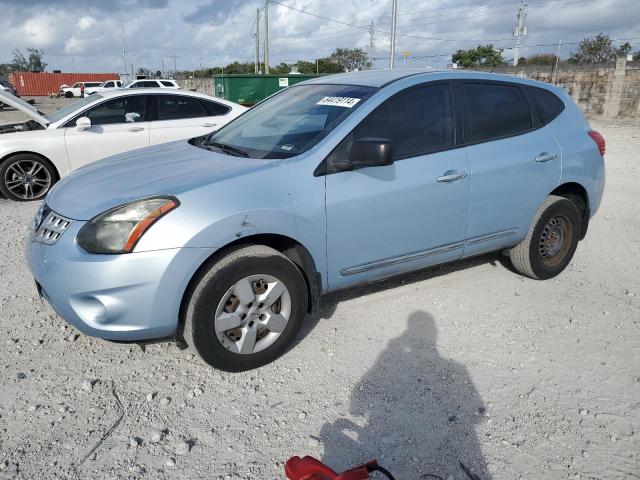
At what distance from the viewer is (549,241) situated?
445cm

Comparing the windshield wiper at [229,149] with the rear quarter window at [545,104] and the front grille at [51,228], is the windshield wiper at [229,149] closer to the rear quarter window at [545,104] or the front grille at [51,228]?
the front grille at [51,228]

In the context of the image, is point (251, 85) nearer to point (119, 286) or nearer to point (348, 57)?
point (119, 286)

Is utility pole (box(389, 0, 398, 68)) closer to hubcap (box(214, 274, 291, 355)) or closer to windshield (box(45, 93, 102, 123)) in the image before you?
windshield (box(45, 93, 102, 123))

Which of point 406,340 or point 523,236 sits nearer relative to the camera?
point 406,340

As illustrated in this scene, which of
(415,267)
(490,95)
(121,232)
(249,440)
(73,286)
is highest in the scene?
(490,95)

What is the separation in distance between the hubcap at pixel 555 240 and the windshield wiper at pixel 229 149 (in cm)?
257

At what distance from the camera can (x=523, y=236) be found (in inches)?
168

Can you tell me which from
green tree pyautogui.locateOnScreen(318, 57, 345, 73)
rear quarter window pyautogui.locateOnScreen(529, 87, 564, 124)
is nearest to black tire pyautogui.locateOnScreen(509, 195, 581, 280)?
rear quarter window pyautogui.locateOnScreen(529, 87, 564, 124)

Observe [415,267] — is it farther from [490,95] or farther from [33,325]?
[33,325]

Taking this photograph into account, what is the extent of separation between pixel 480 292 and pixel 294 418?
7.20ft

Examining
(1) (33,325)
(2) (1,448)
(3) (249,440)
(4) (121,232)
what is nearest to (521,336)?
(3) (249,440)

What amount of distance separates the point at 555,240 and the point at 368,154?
7.51 feet

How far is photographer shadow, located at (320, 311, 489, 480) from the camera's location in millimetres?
2434

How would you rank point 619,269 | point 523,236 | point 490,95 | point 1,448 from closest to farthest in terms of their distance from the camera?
1. point 1,448
2. point 490,95
3. point 523,236
4. point 619,269
